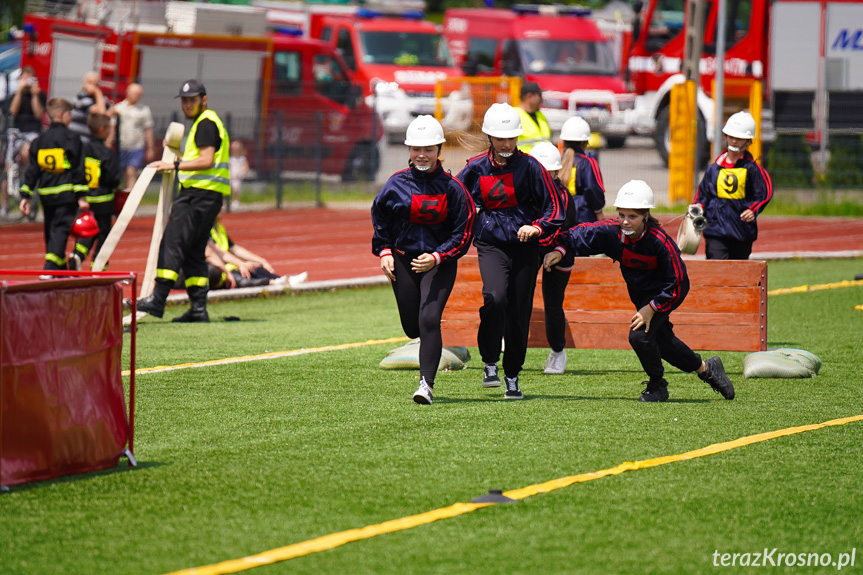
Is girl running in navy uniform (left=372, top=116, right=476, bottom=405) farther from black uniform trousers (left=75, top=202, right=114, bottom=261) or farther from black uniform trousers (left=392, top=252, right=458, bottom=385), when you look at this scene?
black uniform trousers (left=75, top=202, right=114, bottom=261)

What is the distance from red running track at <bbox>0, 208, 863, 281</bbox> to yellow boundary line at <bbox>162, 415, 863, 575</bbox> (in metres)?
9.86

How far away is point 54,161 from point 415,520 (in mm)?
8421

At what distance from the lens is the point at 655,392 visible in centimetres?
796

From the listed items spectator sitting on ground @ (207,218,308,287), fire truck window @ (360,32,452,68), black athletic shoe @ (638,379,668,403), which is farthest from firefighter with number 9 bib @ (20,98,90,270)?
fire truck window @ (360,32,452,68)

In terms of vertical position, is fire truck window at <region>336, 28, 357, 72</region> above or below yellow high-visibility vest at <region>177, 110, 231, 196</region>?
above

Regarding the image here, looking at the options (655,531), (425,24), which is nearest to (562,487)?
(655,531)

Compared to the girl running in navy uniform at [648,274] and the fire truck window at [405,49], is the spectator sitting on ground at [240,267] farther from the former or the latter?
the fire truck window at [405,49]

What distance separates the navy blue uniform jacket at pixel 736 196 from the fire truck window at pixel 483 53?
23.4m

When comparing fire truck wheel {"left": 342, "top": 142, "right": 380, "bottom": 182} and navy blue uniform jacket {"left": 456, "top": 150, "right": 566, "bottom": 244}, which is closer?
navy blue uniform jacket {"left": 456, "top": 150, "right": 566, "bottom": 244}

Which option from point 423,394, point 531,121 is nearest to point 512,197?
point 423,394

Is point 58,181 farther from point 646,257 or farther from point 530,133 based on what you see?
point 646,257

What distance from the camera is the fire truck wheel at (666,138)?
2436 centimetres

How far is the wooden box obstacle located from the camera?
9.05 m

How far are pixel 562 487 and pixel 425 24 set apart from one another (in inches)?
1015
